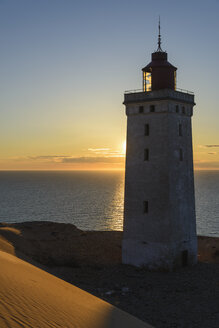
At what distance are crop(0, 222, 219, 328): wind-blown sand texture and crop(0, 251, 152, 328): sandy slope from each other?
0.27 metres

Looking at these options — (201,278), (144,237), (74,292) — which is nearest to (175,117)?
(144,237)

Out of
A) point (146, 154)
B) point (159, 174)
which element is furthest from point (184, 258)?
point (146, 154)

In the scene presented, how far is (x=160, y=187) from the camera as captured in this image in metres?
28.3

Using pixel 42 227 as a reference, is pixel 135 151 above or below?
above

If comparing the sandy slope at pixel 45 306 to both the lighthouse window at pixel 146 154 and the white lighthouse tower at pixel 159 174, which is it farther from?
the lighthouse window at pixel 146 154

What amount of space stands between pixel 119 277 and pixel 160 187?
7.81 metres

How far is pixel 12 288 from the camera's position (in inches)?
530

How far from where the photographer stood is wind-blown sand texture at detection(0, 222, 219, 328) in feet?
63.8

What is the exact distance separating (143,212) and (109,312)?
14.6m

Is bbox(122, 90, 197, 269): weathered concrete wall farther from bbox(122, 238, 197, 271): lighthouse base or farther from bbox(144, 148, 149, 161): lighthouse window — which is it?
bbox(144, 148, 149, 161): lighthouse window

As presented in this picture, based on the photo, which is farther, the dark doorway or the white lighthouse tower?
the dark doorway

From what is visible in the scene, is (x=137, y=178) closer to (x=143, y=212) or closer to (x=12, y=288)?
(x=143, y=212)

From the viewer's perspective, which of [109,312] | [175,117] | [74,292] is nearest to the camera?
[109,312]

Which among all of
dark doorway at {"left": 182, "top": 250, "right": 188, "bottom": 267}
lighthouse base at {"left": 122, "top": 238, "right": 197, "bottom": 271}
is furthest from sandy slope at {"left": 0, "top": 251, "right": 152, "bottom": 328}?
dark doorway at {"left": 182, "top": 250, "right": 188, "bottom": 267}
